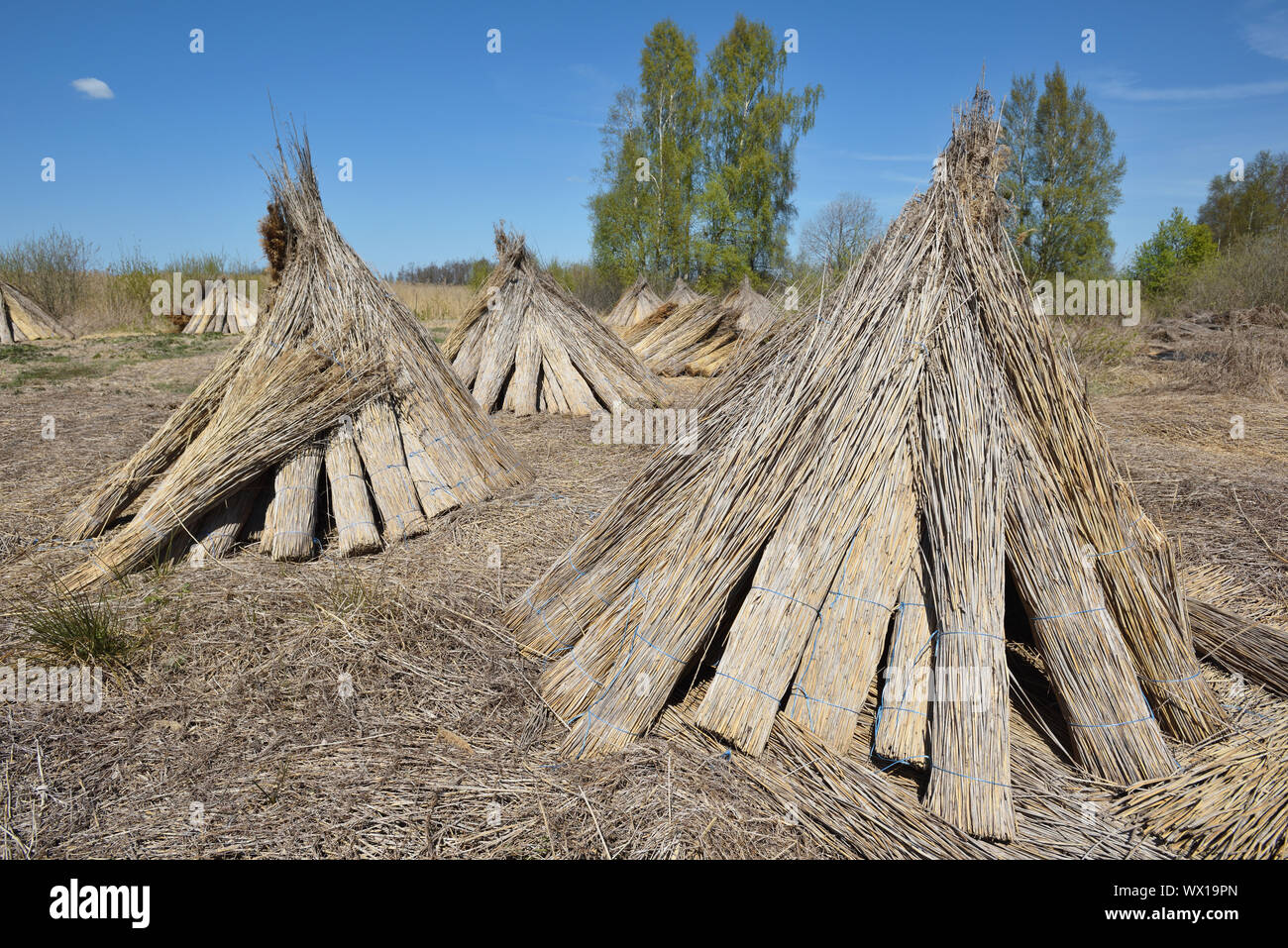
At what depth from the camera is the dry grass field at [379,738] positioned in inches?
87.4

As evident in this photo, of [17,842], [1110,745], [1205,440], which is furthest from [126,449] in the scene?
[1205,440]

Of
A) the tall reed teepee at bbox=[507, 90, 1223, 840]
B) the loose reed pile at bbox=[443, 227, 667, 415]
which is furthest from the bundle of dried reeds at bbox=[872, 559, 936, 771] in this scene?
the loose reed pile at bbox=[443, 227, 667, 415]

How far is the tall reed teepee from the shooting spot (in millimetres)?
2461

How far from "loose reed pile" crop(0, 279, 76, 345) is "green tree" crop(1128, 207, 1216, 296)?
29.4 metres

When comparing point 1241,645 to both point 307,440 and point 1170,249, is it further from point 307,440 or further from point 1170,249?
point 1170,249

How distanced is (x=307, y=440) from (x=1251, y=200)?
104ft

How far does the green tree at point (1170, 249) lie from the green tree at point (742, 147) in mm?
11998

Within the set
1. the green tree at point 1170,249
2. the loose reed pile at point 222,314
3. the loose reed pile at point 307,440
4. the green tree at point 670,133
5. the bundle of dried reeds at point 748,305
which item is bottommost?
the loose reed pile at point 307,440

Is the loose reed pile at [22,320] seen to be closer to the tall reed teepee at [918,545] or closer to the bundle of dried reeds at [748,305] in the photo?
the bundle of dried reeds at [748,305]

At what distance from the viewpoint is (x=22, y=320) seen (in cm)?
1561

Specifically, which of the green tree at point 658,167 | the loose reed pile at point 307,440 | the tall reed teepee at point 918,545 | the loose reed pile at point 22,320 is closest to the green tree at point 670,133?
the green tree at point 658,167

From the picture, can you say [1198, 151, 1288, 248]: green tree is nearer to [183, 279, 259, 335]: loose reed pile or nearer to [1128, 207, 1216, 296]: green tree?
[1128, 207, 1216, 296]: green tree
